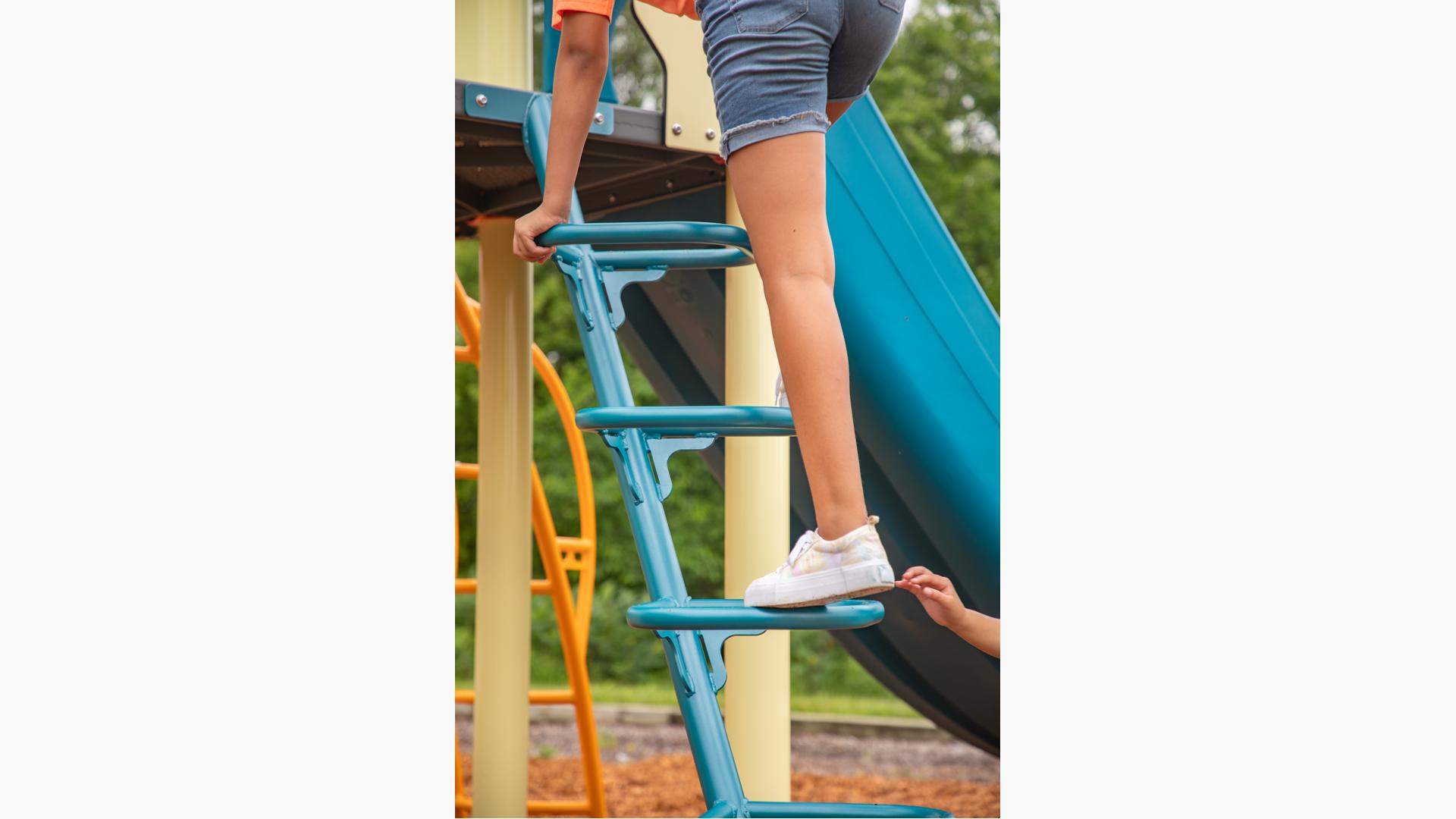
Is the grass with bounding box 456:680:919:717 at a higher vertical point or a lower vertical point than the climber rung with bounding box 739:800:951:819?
lower

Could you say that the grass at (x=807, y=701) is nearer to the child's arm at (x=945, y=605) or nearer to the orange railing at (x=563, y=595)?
the orange railing at (x=563, y=595)

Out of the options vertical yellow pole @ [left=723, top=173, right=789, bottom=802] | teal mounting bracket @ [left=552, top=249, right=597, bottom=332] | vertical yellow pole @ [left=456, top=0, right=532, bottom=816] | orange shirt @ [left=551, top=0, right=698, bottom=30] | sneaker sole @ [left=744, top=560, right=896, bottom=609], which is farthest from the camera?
vertical yellow pole @ [left=456, top=0, right=532, bottom=816]

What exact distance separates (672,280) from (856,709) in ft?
15.7

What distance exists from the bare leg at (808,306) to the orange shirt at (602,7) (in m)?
0.30

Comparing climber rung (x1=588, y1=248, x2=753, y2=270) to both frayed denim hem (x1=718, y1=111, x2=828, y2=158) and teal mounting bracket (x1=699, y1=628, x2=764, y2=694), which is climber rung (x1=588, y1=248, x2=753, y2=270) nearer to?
frayed denim hem (x1=718, y1=111, x2=828, y2=158)

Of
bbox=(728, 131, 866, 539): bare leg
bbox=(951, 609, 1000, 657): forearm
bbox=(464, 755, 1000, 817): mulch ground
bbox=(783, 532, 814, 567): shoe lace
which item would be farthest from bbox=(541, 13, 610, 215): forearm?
bbox=(464, 755, 1000, 817): mulch ground

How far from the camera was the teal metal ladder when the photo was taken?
172 centimetres

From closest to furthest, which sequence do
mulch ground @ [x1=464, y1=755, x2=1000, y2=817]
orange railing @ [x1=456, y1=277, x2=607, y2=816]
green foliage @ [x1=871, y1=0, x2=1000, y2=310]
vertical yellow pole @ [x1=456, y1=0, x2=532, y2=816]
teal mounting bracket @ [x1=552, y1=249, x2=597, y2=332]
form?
1. teal mounting bracket @ [x1=552, y1=249, x2=597, y2=332]
2. vertical yellow pole @ [x1=456, y1=0, x2=532, y2=816]
3. orange railing @ [x1=456, y1=277, x2=607, y2=816]
4. mulch ground @ [x1=464, y1=755, x2=1000, y2=817]
5. green foliage @ [x1=871, y1=0, x2=1000, y2=310]

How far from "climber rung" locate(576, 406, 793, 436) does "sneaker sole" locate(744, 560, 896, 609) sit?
24 centimetres

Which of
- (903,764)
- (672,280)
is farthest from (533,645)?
(672,280)

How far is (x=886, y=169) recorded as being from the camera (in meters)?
3.06

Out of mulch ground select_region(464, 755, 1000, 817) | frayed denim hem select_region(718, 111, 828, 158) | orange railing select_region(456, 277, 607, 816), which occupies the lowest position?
mulch ground select_region(464, 755, 1000, 817)

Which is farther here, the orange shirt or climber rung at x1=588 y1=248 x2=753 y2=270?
climber rung at x1=588 y1=248 x2=753 y2=270
